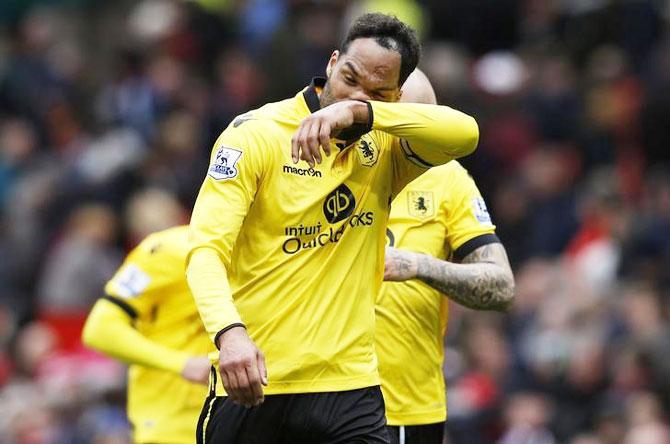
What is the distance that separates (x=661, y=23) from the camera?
15164mm

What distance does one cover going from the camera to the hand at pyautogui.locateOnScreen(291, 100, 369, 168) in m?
6.04

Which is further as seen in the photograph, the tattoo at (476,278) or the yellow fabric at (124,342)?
the yellow fabric at (124,342)

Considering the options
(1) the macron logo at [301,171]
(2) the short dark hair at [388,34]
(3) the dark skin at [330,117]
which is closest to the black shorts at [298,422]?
(3) the dark skin at [330,117]

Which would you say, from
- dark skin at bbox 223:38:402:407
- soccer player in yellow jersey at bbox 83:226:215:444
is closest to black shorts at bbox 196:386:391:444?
dark skin at bbox 223:38:402:407

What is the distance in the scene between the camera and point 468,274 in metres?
7.42

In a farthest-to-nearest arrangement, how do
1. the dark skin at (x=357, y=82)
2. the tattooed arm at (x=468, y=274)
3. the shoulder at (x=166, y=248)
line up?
the shoulder at (x=166, y=248) < the tattooed arm at (x=468, y=274) < the dark skin at (x=357, y=82)

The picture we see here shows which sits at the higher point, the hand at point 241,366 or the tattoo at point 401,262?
the tattoo at point 401,262

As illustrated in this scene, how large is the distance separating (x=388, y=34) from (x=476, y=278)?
1.47 meters

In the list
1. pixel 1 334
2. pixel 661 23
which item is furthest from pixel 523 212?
pixel 1 334

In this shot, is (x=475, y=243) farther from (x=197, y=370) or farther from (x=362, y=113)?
(x=362, y=113)

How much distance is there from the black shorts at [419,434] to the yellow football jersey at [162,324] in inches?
46.2

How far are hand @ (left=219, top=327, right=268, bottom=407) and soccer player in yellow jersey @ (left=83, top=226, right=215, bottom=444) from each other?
237 cm

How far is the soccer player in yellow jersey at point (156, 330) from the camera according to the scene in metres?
8.31

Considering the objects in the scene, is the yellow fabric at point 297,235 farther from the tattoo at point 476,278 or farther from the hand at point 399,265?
the tattoo at point 476,278
